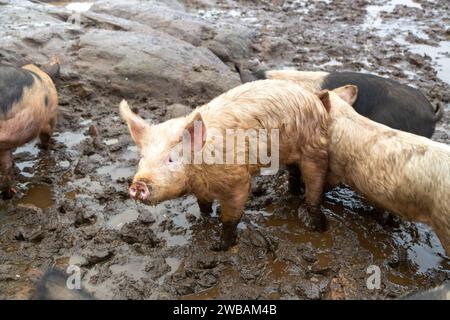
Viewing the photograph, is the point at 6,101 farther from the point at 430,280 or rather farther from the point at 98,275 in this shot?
the point at 430,280

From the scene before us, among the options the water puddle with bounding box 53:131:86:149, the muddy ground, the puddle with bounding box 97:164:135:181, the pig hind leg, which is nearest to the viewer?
the muddy ground

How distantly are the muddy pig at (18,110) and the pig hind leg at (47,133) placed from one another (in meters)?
0.14

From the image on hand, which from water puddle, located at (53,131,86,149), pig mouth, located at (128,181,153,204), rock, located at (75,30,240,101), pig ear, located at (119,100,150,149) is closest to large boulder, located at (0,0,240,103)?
rock, located at (75,30,240,101)

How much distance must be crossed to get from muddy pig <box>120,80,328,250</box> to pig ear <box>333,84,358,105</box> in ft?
1.81

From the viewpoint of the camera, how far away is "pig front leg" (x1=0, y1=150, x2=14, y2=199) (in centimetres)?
464

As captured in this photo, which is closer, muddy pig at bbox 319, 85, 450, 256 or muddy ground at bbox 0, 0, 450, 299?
muddy pig at bbox 319, 85, 450, 256

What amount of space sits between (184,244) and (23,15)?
5.56m

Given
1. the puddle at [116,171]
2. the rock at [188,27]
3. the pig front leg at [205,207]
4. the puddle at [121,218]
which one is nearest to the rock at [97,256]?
the puddle at [121,218]

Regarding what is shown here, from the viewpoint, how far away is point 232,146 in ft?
12.5

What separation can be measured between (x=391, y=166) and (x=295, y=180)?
1.21 meters

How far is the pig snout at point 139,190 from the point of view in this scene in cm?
321

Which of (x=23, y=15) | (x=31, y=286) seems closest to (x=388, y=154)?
(x=31, y=286)

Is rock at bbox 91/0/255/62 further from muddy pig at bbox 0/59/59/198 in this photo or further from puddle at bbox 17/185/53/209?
puddle at bbox 17/185/53/209

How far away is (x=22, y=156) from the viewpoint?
17.9 feet
